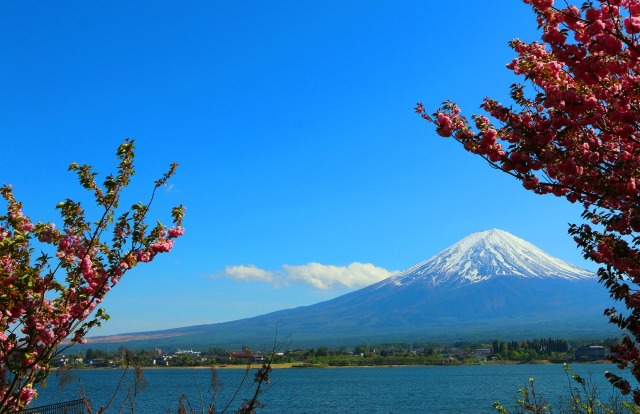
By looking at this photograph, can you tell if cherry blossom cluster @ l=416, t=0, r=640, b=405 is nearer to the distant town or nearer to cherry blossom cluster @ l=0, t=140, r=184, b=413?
cherry blossom cluster @ l=0, t=140, r=184, b=413

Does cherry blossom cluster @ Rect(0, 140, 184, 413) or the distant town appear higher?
cherry blossom cluster @ Rect(0, 140, 184, 413)

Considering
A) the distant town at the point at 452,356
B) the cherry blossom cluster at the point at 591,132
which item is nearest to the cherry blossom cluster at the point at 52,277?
the cherry blossom cluster at the point at 591,132

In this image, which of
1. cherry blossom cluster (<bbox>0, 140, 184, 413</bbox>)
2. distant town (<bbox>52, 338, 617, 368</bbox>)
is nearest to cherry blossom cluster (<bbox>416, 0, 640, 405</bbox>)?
cherry blossom cluster (<bbox>0, 140, 184, 413</bbox>)

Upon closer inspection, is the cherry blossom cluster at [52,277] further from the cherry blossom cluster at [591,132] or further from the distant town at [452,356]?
the distant town at [452,356]

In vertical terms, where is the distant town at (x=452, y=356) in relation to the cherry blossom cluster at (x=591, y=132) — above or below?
below

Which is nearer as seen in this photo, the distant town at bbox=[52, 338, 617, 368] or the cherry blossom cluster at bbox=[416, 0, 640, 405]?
the cherry blossom cluster at bbox=[416, 0, 640, 405]

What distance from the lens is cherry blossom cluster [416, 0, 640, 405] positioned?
12.5 ft

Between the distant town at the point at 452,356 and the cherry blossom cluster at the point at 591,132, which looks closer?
the cherry blossom cluster at the point at 591,132

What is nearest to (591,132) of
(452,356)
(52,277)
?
(52,277)

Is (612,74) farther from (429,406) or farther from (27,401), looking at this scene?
(429,406)

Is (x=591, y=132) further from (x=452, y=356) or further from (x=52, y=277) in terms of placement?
(x=452, y=356)

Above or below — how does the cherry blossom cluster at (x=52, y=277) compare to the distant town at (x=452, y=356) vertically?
above

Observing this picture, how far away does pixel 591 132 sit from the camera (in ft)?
15.0

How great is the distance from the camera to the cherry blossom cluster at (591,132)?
381cm
